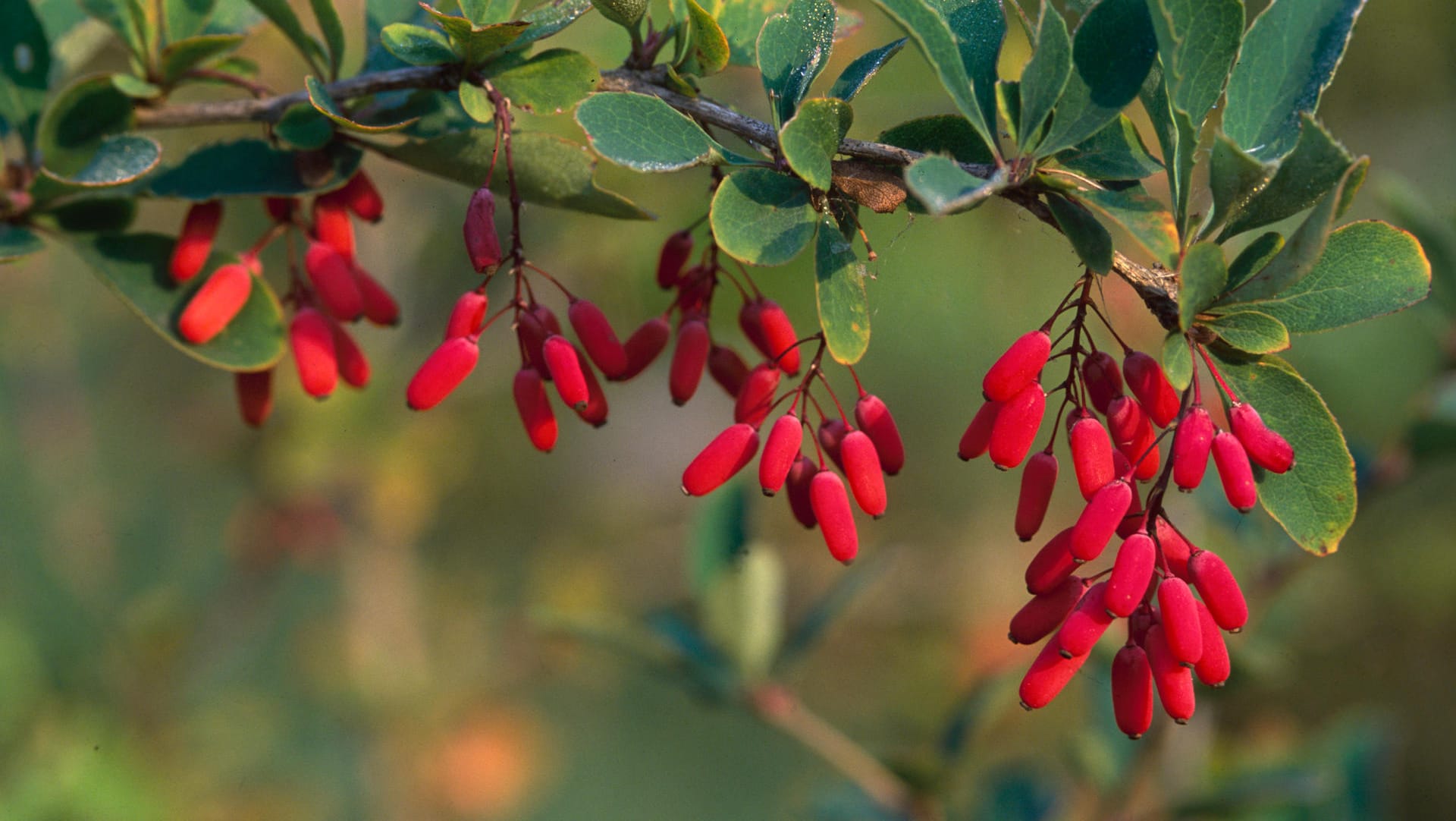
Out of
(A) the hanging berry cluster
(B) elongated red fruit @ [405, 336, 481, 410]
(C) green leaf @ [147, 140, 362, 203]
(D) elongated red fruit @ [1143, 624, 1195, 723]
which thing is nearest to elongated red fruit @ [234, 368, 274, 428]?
(C) green leaf @ [147, 140, 362, 203]

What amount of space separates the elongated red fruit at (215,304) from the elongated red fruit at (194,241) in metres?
0.02

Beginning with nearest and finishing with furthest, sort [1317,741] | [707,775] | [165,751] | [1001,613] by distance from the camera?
1. [1317,741]
2. [165,751]
3. [1001,613]
4. [707,775]

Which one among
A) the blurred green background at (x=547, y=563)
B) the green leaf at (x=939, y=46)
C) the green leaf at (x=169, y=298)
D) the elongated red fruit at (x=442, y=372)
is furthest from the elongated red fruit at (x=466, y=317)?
the blurred green background at (x=547, y=563)

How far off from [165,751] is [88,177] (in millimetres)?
1590

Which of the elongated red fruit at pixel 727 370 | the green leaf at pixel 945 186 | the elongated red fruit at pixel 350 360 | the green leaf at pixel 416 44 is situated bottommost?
the elongated red fruit at pixel 350 360

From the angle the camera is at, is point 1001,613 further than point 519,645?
No

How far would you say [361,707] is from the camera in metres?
2.70

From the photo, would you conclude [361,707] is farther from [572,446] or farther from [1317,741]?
[1317,741]

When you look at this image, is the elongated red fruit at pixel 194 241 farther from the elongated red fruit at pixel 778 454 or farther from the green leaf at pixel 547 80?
the elongated red fruit at pixel 778 454

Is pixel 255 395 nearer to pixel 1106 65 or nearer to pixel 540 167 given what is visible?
pixel 540 167

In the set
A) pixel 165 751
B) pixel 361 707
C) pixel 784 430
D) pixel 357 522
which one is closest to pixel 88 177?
pixel 784 430

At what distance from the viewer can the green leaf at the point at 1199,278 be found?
0.58 meters

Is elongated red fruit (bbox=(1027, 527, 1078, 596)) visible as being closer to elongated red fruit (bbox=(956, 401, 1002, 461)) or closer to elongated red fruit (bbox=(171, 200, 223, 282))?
elongated red fruit (bbox=(956, 401, 1002, 461))

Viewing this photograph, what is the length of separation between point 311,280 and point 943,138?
0.50 m
